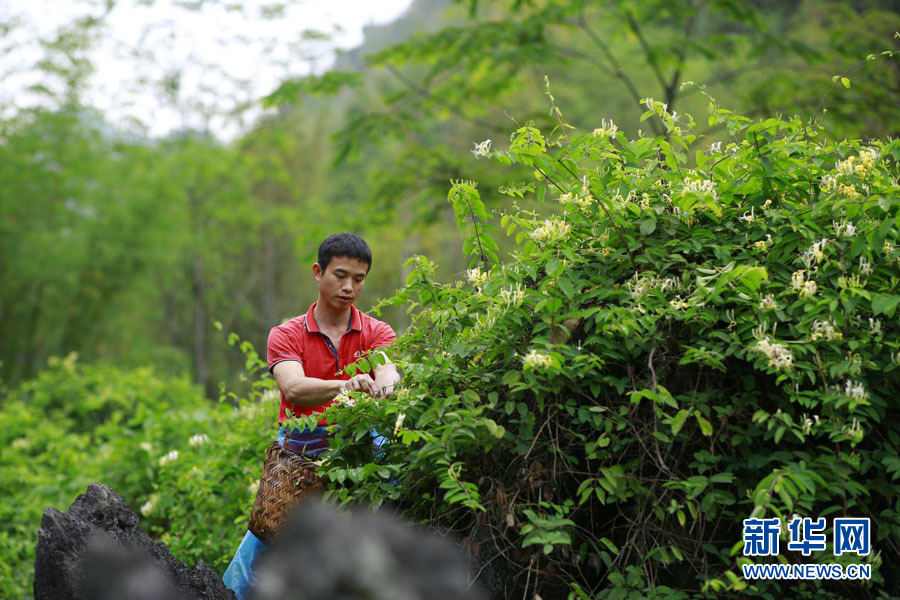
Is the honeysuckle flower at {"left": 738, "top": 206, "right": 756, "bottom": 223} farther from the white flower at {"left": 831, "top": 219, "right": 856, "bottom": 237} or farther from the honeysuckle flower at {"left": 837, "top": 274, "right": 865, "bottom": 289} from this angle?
the honeysuckle flower at {"left": 837, "top": 274, "right": 865, "bottom": 289}

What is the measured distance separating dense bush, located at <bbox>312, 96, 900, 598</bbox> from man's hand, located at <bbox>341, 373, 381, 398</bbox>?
12 centimetres

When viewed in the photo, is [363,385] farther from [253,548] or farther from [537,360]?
[253,548]

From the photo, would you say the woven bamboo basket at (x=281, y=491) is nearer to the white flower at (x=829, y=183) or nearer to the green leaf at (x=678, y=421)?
the green leaf at (x=678, y=421)

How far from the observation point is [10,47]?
1669 centimetres

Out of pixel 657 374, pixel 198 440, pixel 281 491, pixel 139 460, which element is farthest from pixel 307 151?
pixel 657 374

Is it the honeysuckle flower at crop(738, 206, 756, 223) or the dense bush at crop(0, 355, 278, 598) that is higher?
the honeysuckle flower at crop(738, 206, 756, 223)

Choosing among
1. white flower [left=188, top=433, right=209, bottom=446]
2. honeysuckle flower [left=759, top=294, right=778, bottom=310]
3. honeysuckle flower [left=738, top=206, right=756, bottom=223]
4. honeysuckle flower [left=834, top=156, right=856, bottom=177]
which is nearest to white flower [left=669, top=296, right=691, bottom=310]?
honeysuckle flower [left=759, top=294, right=778, bottom=310]

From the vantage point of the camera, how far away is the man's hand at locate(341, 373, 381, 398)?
329 centimetres

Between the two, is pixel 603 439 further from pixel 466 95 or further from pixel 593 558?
pixel 466 95

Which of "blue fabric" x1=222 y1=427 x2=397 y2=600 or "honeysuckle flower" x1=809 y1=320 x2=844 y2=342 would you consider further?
"blue fabric" x1=222 y1=427 x2=397 y2=600

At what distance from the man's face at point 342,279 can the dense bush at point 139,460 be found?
1.40 meters

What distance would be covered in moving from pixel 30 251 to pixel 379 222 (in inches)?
312

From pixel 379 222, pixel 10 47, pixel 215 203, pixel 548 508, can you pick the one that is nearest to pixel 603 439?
pixel 548 508

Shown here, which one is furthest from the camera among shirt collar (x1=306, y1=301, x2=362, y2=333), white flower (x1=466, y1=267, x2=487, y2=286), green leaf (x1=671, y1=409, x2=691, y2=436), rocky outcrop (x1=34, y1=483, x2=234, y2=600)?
shirt collar (x1=306, y1=301, x2=362, y2=333)
